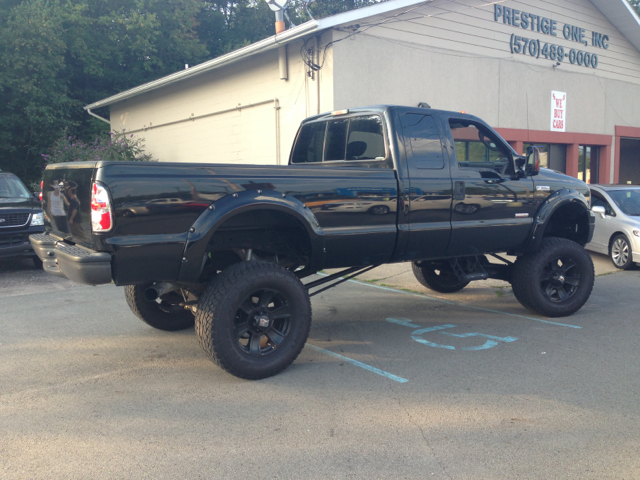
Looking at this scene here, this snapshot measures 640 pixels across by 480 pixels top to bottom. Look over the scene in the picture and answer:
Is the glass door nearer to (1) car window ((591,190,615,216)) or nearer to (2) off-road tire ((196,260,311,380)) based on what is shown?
(1) car window ((591,190,615,216))

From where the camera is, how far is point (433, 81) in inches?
500

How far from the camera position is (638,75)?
1836 cm

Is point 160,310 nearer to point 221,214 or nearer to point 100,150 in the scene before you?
point 221,214

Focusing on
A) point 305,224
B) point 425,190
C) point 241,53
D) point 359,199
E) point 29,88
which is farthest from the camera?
point 29,88

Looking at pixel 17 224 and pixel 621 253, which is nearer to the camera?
pixel 17 224

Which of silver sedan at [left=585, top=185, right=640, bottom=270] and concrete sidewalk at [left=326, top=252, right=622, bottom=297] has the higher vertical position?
silver sedan at [left=585, top=185, right=640, bottom=270]

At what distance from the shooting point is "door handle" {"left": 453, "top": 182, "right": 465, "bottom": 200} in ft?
18.2

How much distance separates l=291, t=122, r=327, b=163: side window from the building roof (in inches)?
173

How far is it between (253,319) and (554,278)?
3.65m

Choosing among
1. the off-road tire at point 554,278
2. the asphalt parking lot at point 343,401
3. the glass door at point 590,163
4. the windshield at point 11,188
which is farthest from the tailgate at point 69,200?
the glass door at point 590,163

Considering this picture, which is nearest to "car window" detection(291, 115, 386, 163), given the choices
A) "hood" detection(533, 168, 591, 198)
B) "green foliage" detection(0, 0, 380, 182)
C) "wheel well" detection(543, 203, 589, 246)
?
"hood" detection(533, 168, 591, 198)

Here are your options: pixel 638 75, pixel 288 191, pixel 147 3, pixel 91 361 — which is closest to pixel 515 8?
pixel 638 75

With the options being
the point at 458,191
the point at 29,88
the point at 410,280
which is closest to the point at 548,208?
the point at 458,191

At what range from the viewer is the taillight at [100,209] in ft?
12.8
